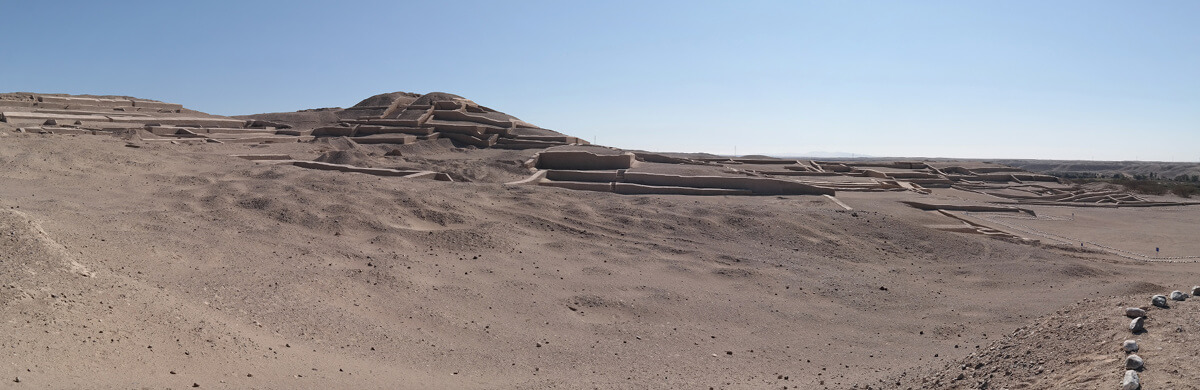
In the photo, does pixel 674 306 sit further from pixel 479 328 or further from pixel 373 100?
pixel 373 100

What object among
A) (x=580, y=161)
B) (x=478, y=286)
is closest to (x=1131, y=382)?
(x=478, y=286)

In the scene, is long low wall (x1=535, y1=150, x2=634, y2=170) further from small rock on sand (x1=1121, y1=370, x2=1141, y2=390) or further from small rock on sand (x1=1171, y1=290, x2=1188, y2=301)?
small rock on sand (x1=1121, y1=370, x2=1141, y2=390)

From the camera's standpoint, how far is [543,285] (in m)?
8.32

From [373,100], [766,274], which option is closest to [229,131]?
[373,100]

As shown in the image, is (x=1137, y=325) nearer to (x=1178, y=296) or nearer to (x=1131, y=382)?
(x=1178, y=296)

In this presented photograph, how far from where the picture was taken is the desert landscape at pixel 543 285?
187 inches

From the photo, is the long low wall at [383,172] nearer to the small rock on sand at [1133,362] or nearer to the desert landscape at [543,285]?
the desert landscape at [543,285]

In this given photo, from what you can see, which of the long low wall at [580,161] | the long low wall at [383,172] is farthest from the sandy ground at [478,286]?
the long low wall at [580,161]

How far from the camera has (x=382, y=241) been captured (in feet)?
30.3

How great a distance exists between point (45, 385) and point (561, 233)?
7.26 meters

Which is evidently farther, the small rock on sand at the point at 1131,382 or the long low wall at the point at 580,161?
the long low wall at the point at 580,161

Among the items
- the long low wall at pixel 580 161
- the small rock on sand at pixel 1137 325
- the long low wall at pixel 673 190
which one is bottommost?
the long low wall at pixel 673 190

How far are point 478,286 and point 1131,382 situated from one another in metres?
5.92

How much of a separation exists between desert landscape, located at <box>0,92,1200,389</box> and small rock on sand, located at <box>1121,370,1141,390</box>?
0.01m
